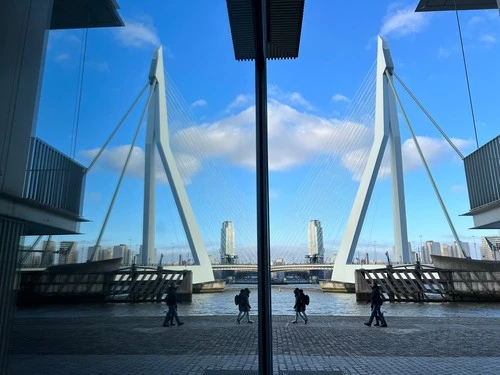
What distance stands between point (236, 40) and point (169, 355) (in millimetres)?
3176

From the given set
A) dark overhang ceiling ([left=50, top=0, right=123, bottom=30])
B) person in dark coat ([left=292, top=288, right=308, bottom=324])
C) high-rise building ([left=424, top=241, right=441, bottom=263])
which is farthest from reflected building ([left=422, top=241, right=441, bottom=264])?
dark overhang ceiling ([left=50, top=0, right=123, bottom=30])

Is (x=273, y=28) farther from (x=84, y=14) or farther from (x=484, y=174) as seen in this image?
(x=484, y=174)

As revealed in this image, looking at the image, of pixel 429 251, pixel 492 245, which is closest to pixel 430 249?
pixel 429 251

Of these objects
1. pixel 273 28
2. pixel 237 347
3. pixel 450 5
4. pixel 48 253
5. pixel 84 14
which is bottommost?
pixel 237 347

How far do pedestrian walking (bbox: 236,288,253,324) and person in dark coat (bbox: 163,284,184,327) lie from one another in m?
2.09

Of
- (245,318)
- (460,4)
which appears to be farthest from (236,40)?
(245,318)

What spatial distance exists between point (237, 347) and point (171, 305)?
1.10m

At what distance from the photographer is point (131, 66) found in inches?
90.4

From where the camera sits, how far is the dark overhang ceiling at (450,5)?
5.45 m

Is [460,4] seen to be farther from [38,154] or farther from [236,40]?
[38,154]

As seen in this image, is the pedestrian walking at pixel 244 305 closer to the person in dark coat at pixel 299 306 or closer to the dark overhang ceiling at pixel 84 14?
the person in dark coat at pixel 299 306

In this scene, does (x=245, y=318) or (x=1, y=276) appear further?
(x=245, y=318)

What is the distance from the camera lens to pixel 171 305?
388cm

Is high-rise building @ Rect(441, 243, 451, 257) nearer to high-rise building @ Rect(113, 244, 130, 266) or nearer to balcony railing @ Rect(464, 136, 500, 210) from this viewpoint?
balcony railing @ Rect(464, 136, 500, 210)
